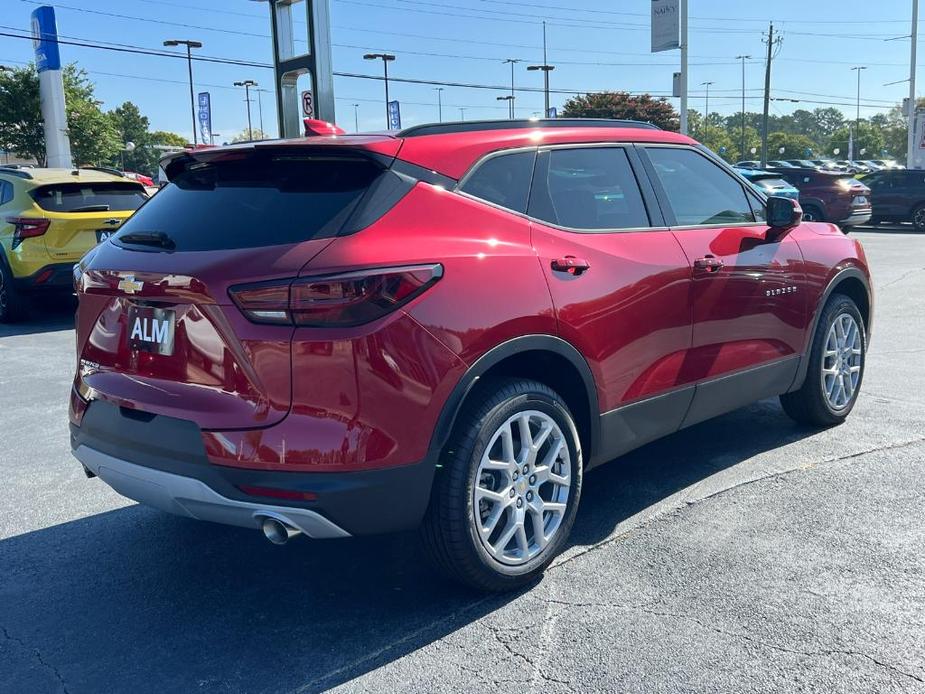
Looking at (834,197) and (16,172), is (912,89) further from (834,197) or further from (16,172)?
(16,172)

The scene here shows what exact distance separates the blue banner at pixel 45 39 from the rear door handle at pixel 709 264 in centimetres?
2072

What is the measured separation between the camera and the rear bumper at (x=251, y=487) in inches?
111

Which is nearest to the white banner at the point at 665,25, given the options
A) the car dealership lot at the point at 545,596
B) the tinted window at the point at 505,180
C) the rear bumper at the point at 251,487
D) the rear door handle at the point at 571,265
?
the car dealership lot at the point at 545,596

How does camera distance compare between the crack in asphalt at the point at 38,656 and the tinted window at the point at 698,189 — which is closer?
the crack in asphalt at the point at 38,656

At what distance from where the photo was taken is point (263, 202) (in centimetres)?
313

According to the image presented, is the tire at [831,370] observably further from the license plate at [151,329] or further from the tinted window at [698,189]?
the license plate at [151,329]

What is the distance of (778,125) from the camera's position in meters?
174

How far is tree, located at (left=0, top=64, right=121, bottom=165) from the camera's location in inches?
1411

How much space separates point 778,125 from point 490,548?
187m

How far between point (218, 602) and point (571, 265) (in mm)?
1852

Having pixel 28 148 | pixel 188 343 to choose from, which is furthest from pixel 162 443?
pixel 28 148

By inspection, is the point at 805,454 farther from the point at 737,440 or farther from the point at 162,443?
the point at 162,443

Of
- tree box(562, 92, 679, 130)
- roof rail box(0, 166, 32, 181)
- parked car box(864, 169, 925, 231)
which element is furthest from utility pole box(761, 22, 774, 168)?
roof rail box(0, 166, 32, 181)

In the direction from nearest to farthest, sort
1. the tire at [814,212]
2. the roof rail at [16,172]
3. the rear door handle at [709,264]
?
the rear door handle at [709,264] < the roof rail at [16,172] < the tire at [814,212]
